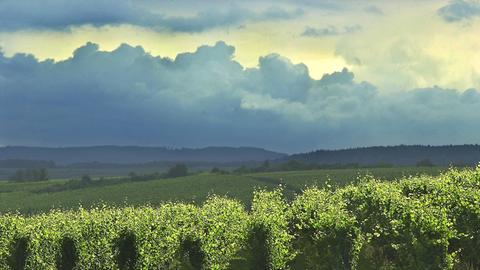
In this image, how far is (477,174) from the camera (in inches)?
2494

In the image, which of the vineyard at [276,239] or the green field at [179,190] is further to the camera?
the green field at [179,190]

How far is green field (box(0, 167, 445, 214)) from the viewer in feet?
524

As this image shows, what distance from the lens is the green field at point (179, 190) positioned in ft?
524

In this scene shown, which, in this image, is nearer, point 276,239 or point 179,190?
point 276,239

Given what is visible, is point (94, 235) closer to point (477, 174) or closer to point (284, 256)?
point (284, 256)

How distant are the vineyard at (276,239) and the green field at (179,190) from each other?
9278cm

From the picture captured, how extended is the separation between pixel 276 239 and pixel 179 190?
399 feet

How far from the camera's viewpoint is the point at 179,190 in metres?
169

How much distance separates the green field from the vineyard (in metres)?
92.8

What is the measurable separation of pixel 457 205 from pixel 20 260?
36.3 metres

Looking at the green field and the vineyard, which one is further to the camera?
the green field

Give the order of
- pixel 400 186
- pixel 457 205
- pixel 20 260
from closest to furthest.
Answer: pixel 457 205 < pixel 20 260 < pixel 400 186

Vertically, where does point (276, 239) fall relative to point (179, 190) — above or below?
above

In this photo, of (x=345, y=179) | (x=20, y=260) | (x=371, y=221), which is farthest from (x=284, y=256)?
(x=345, y=179)
